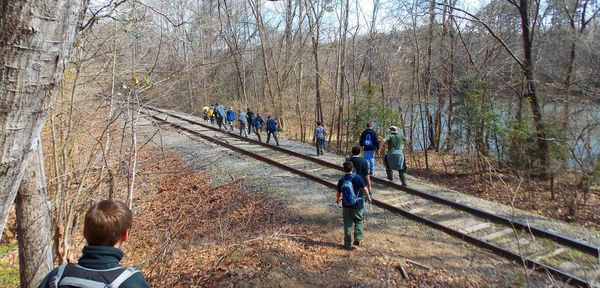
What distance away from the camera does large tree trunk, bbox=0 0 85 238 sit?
50.9 inches

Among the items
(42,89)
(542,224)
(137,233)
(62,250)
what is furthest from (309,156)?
(42,89)

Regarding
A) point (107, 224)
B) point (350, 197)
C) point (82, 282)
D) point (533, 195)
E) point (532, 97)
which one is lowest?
point (533, 195)

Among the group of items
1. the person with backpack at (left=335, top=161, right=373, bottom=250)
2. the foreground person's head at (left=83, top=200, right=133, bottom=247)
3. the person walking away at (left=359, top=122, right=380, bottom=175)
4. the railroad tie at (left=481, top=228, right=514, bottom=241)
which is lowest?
the railroad tie at (left=481, top=228, right=514, bottom=241)

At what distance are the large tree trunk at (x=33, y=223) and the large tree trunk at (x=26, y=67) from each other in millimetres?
2900

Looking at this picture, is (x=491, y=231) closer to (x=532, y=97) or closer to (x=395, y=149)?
(x=395, y=149)

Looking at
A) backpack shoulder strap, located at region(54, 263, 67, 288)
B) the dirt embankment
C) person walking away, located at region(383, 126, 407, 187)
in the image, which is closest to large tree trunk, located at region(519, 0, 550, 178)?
person walking away, located at region(383, 126, 407, 187)

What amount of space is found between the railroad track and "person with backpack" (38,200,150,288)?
3600mm

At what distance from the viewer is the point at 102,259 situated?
7.32 feet

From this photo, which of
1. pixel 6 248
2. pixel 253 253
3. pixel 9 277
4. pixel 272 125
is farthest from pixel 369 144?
pixel 6 248

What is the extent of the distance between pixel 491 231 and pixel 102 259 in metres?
7.60

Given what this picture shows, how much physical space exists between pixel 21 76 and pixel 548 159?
14.3 m

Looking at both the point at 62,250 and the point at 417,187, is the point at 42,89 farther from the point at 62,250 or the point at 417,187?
the point at 417,187

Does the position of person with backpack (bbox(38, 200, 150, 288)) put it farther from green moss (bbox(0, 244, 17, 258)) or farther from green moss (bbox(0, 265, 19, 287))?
green moss (bbox(0, 244, 17, 258))


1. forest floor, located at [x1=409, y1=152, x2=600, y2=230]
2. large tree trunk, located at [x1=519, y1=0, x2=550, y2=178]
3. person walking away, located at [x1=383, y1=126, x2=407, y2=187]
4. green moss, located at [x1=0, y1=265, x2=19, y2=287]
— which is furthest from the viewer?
large tree trunk, located at [x1=519, y1=0, x2=550, y2=178]
